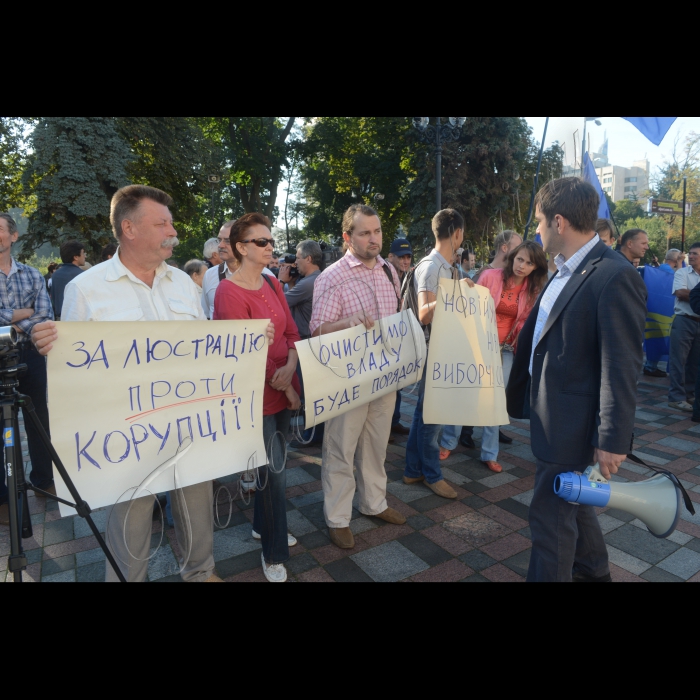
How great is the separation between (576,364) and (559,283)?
0.44 meters

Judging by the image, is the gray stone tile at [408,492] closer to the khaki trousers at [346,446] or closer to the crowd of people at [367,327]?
the crowd of people at [367,327]

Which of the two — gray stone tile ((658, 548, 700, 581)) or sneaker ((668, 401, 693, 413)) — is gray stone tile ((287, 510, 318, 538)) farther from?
sneaker ((668, 401, 693, 413))

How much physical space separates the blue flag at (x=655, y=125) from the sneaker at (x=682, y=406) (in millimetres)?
3489

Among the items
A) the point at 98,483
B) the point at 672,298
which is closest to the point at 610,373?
the point at 98,483

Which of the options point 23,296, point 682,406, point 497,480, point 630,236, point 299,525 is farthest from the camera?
point 630,236

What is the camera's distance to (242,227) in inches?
102

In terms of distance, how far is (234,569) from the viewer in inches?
113

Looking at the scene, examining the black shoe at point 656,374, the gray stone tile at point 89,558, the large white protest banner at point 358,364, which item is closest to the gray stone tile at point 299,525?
the large white protest banner at point 358,364

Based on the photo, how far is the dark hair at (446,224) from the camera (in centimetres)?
354

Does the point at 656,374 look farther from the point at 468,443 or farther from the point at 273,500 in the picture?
the point at 273,500

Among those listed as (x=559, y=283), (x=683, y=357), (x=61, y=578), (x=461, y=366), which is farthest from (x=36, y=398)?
(x=683, y=357)

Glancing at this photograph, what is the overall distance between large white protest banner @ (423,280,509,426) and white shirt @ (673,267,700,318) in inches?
181
